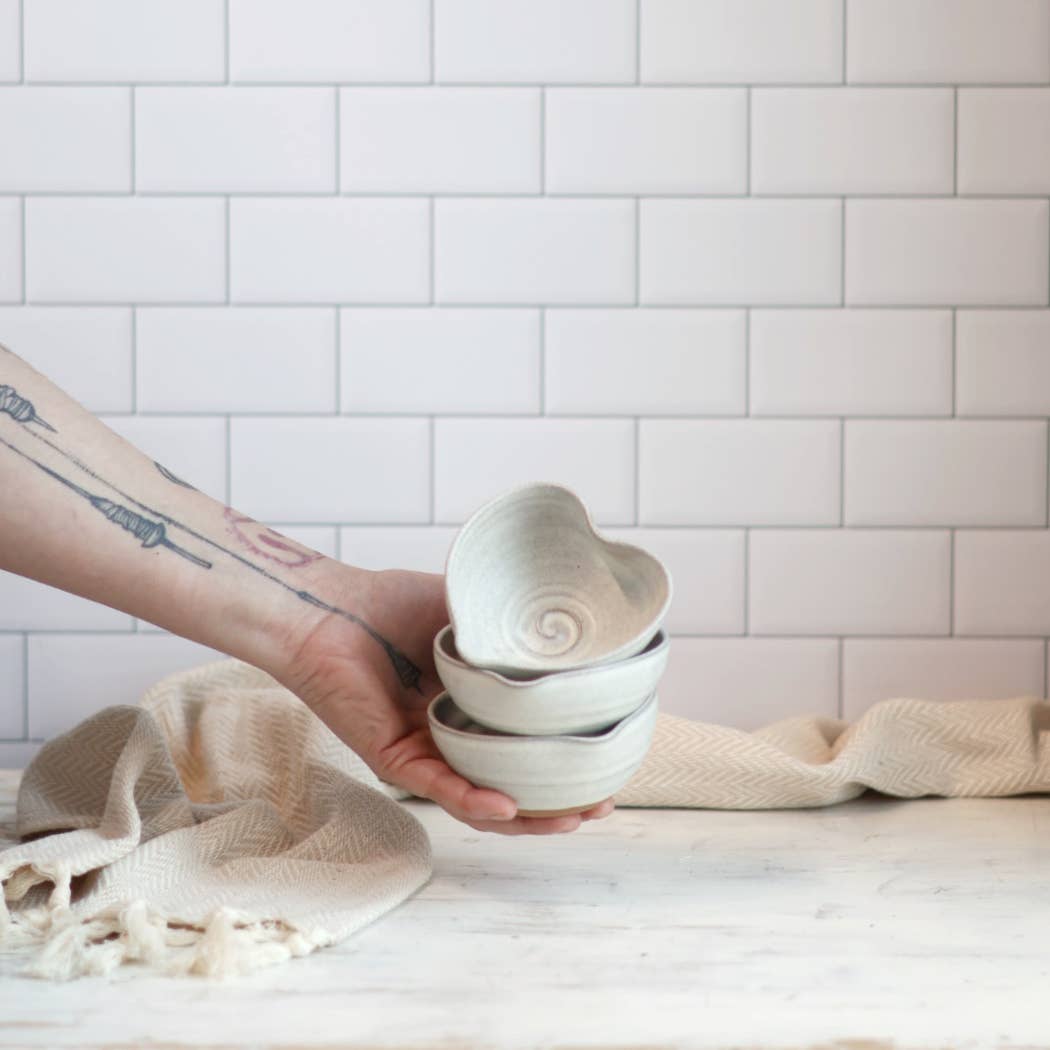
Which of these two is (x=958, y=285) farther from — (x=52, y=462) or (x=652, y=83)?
(x=52, y=462)

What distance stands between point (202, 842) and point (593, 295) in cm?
68

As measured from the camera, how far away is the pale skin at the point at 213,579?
884 millimetres

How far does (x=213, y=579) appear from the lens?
92 cm

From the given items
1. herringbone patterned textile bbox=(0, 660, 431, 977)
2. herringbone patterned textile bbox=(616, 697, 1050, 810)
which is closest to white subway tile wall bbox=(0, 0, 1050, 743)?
herringbone patterned textile bbox=(616, 697, 1050, 810)

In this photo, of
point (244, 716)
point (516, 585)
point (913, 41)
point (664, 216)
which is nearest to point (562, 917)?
point (516, 585)

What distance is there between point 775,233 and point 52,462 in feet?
2.47

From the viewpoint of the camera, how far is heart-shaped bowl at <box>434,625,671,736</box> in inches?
30.1

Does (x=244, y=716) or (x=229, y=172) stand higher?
(x=229, y=172)

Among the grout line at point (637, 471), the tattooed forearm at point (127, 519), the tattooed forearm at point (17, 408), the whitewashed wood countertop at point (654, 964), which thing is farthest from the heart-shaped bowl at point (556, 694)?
the grout line at point (637, 471)

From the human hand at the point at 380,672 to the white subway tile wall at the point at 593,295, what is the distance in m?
0.35

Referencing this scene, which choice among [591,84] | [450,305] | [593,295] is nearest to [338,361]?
[450,305]

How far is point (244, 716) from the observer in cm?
115

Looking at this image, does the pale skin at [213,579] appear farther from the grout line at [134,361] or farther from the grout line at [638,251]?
the grout line at [638,251]

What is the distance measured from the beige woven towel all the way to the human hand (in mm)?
66
